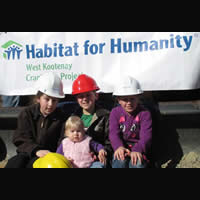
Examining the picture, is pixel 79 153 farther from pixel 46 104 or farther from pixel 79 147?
pixel 46 104

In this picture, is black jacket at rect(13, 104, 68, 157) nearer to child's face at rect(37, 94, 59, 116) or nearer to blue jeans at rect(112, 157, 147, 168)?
child's face at rect(37, 94, 59, 116)

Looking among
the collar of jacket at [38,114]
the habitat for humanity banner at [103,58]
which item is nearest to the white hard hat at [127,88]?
the habitat for humanity banner at [103,58]

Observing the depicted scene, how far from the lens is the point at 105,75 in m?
4.18

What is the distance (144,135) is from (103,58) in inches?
51.2

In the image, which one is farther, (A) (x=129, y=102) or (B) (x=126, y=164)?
(A) (x=129, y=102)

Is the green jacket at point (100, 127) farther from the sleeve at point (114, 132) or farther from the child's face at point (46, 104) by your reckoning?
the child's face at point (46, 104)

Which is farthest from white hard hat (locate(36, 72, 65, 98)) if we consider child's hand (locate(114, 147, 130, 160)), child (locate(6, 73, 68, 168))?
child's hand (locate(114, 147, 130, 160))

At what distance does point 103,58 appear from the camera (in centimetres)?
412

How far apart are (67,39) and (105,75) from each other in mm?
724

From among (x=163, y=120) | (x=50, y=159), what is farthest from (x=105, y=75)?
(x=50, y=159)

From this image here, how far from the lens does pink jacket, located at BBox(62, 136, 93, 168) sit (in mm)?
3275

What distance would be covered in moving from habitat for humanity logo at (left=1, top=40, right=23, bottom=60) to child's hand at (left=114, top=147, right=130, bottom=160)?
2.01 meters

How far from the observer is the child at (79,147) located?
3.28 meters

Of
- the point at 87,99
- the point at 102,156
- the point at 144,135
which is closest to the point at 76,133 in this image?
the point at 102,156
